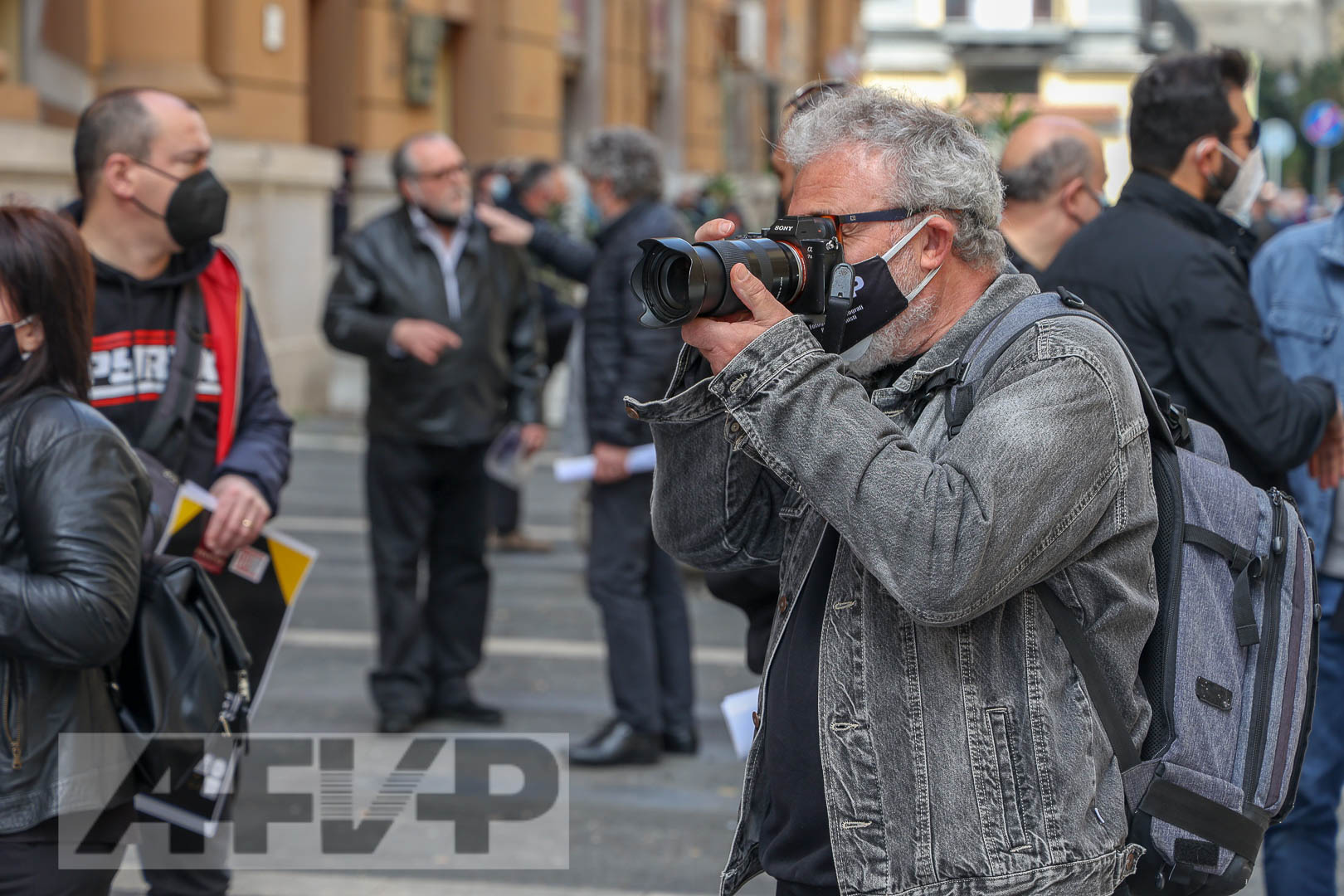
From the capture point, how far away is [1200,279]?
132 inches

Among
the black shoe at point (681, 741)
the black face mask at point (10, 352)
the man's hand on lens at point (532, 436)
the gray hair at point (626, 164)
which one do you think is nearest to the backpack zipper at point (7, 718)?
the black face mask at point (10, 352)

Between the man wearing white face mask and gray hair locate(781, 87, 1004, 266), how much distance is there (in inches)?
48.4

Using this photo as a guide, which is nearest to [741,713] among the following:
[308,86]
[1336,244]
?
[1336,244]

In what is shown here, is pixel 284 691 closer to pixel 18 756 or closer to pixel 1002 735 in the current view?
pixel 18 756

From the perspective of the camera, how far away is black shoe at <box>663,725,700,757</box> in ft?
18.4

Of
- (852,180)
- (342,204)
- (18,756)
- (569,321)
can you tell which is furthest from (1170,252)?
(342,204)

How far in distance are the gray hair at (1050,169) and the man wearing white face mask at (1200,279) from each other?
0.61m

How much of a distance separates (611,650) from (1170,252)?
8.78ft

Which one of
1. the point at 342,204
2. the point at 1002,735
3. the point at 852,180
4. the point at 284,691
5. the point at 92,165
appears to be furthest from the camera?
the point at 342,204

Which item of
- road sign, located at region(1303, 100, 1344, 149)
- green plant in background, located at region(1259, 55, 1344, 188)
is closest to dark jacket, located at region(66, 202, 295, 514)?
road sign, located at region(1303, 100, 1344, 149)

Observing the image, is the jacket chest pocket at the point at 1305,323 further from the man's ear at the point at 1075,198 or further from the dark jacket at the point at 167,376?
the dark jacket at the point at 167,376

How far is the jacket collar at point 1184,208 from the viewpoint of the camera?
A: 11.8 ft

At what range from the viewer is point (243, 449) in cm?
388

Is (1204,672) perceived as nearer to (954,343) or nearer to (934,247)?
(954,343)
